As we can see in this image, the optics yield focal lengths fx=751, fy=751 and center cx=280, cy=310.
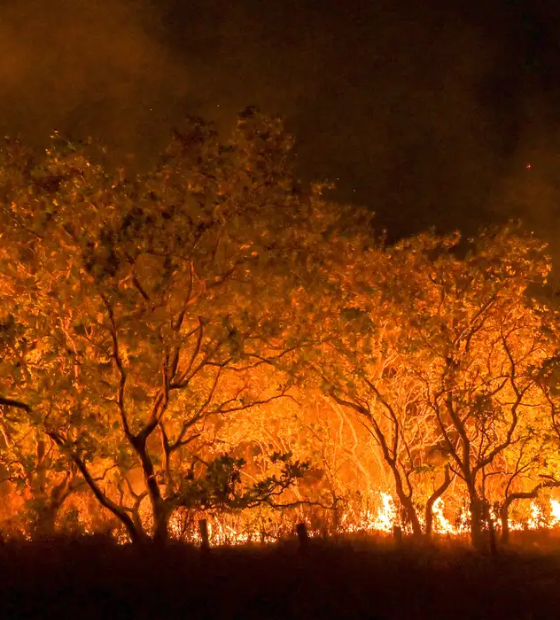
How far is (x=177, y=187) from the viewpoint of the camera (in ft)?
41.6

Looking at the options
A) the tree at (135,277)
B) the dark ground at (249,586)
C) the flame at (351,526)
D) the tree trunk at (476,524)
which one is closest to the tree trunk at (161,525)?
the tree at (135,277)

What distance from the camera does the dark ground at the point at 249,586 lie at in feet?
31.4

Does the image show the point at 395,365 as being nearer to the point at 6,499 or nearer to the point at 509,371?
the point at 509,371

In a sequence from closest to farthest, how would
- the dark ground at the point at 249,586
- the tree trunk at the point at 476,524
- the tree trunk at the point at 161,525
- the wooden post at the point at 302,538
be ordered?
the dark ground at the point at 249,586
the wooden post at the point at 302,538
the tree trunk at the point at 161,525
the tree trunk at the point at 476,524

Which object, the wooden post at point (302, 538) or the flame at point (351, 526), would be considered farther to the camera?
the flame at point (351, 526)

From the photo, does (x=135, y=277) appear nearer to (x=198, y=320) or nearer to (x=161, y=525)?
(x=198, y=320)

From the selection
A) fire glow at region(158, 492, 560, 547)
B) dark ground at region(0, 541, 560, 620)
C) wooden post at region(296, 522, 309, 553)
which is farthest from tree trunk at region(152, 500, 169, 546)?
wooden post at region(296, 522, 309, 553)

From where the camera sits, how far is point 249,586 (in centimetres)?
1032

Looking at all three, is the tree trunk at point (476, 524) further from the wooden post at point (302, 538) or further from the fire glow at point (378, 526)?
the wooden post at point (302, 538)

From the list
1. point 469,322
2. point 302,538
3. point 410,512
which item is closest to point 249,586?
point 302,538

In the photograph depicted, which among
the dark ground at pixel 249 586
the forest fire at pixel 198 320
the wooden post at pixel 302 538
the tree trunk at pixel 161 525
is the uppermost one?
the forest fire at pixel 198 320

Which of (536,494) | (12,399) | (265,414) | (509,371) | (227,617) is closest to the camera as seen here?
(227,617)

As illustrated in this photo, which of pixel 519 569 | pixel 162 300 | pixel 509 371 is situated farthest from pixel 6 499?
pixel 509 371

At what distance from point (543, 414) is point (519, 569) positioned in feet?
21.5
